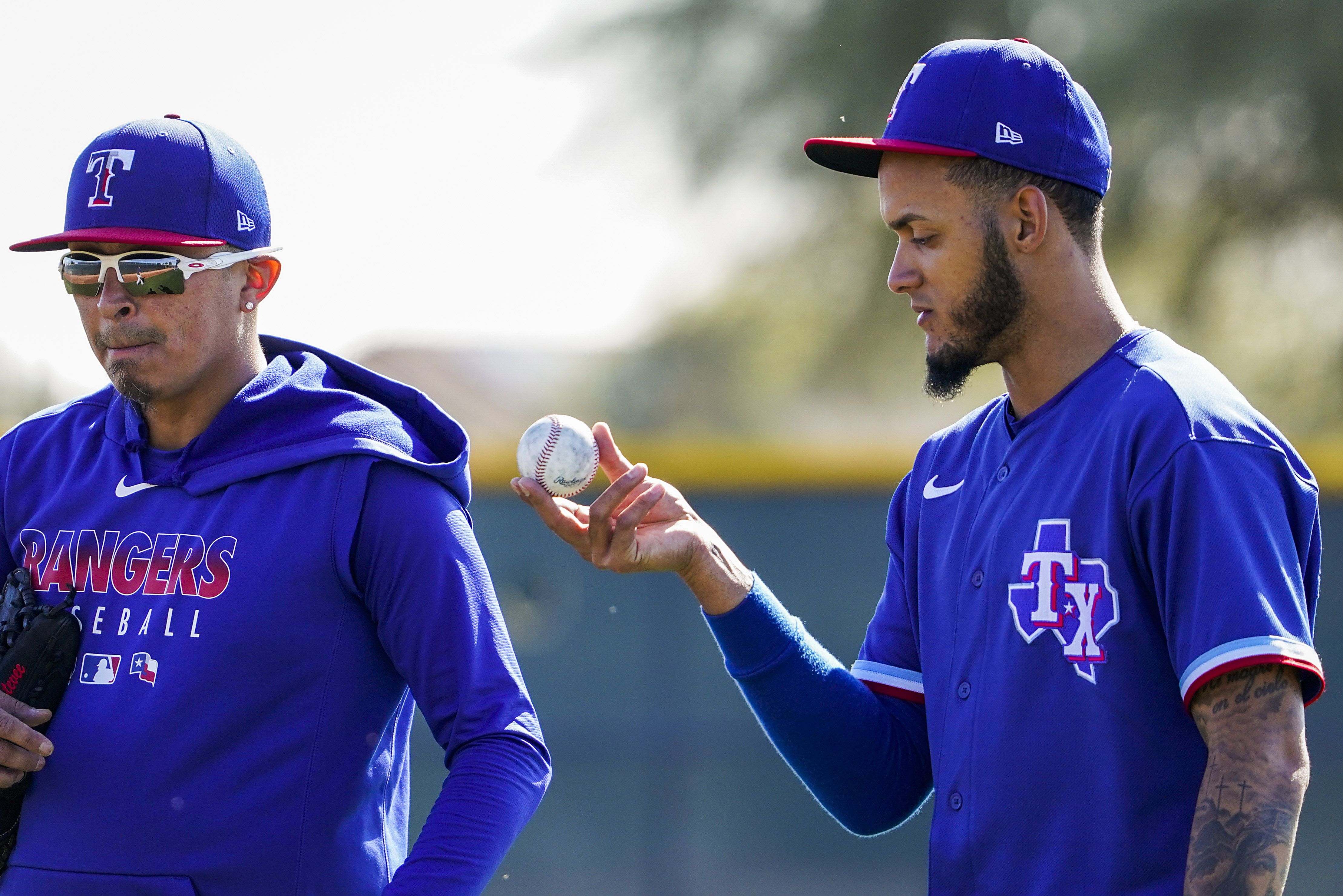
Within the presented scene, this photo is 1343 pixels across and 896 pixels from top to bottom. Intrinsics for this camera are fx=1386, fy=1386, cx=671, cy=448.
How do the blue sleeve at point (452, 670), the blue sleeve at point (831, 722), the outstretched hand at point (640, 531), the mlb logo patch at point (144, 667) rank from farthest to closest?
the blue sleeve at point (831, 722) → the outstretched hand at point (640, 531) → the mlb logo patch at point (144, 667) → the blue sleeve at point (452, 670)

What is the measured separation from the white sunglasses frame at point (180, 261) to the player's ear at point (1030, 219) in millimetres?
1415

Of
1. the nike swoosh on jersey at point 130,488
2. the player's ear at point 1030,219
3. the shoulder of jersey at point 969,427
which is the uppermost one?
the player's ear at point 1030,219

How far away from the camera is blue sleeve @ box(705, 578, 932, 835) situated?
2686mm

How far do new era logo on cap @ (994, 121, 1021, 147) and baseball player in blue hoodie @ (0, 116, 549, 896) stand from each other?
3.60 ft

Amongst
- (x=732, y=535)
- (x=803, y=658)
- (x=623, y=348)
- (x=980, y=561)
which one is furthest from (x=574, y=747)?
(x=623, y=348)

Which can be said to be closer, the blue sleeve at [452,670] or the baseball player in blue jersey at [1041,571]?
the baseball player in blue jersey at [1041,571]

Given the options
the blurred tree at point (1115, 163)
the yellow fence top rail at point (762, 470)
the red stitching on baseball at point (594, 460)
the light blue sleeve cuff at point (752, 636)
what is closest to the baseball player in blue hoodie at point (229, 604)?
the red stitching on baseball at point (594, 460)

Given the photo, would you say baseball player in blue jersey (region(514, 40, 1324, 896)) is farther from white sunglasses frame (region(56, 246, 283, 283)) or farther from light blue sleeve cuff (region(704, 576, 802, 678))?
white sunglasses frame (region(56, 246, 283, 283))

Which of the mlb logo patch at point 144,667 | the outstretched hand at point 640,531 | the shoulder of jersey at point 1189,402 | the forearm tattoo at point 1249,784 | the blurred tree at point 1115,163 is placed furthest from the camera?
the blurred tree at point 1115,163

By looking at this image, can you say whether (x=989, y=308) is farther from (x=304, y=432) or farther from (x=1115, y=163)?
(x=1115, y=163)

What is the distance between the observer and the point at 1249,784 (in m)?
1.93

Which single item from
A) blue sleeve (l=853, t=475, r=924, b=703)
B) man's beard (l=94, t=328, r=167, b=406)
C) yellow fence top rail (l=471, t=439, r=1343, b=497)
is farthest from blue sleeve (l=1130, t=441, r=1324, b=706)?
yellow fence top rail (l=471, t=439, r=1343, b=497)

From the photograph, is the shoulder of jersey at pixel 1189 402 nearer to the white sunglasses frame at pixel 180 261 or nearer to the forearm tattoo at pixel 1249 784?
the forearm tattoo at pixel 1249 784

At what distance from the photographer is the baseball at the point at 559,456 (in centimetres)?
286
